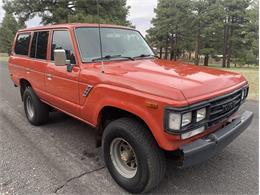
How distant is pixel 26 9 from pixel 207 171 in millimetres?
31074

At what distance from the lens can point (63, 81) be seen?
12.5ft

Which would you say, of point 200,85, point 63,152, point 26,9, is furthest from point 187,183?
point 26,9

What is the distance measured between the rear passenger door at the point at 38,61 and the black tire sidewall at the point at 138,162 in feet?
6.69

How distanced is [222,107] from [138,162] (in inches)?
44.2

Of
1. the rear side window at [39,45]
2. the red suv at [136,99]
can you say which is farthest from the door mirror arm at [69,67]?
the rear side window at [39,45]

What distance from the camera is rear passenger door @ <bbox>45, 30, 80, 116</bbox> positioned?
3.61 m

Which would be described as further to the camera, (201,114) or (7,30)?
(7,30)

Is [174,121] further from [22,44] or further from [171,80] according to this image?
[22,44]

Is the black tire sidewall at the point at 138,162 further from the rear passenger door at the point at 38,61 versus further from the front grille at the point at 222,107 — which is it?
the rear passenger door at the point at 38,61

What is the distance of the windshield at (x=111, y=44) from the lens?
3.68 metres

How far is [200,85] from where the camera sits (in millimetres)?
2627

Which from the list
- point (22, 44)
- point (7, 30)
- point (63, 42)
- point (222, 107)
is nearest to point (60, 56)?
point (63, 42)

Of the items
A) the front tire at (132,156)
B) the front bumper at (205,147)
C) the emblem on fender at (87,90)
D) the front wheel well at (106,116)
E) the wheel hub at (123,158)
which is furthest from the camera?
the emblem on fender at (87,90)

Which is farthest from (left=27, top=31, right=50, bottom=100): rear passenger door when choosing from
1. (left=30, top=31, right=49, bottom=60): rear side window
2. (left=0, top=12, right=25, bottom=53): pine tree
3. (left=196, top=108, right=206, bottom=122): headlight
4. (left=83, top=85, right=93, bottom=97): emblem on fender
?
(left=0, top=12, right=25, bottom=53): pine tree
